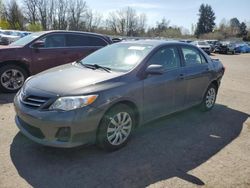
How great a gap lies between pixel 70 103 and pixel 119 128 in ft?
2.98

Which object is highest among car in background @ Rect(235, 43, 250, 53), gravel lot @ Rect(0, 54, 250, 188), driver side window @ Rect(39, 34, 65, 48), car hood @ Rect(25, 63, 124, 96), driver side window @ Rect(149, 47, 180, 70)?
driver side window @ Rect(39, 34, 65, 48)

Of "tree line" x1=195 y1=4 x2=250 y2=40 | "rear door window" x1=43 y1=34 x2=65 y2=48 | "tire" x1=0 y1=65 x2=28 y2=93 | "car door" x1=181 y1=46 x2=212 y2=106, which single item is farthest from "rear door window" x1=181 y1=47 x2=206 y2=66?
"tree line" x1=195 y1=4 x2=250 y2=40

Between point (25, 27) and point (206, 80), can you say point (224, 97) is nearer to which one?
point (206, 80)

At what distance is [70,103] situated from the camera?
11.5 ft


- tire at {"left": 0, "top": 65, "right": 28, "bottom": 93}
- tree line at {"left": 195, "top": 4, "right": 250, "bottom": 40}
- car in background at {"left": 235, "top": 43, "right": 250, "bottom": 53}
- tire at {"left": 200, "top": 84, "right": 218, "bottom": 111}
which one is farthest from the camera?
tree line at {"left": 195, "top": 4, "right": 250, "bottom": 40}

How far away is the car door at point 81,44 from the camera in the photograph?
8.36m

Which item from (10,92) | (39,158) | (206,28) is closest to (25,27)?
(206,28)

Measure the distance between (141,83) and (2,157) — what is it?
2256mm

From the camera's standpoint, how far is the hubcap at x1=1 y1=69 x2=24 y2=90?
7056 mm

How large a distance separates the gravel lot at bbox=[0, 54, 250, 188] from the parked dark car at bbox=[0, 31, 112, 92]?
2.12 meters

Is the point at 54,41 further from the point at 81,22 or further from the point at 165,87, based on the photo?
the point at 81,22

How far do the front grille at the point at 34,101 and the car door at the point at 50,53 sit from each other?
3884mm

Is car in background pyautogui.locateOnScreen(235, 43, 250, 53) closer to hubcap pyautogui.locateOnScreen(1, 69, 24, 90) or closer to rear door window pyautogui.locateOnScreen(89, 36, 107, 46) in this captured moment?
rear door window pyautogui.locateOnScreen(89, 36, 107, 46)

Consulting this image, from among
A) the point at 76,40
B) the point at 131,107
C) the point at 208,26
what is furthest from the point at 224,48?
the point at 208,26
